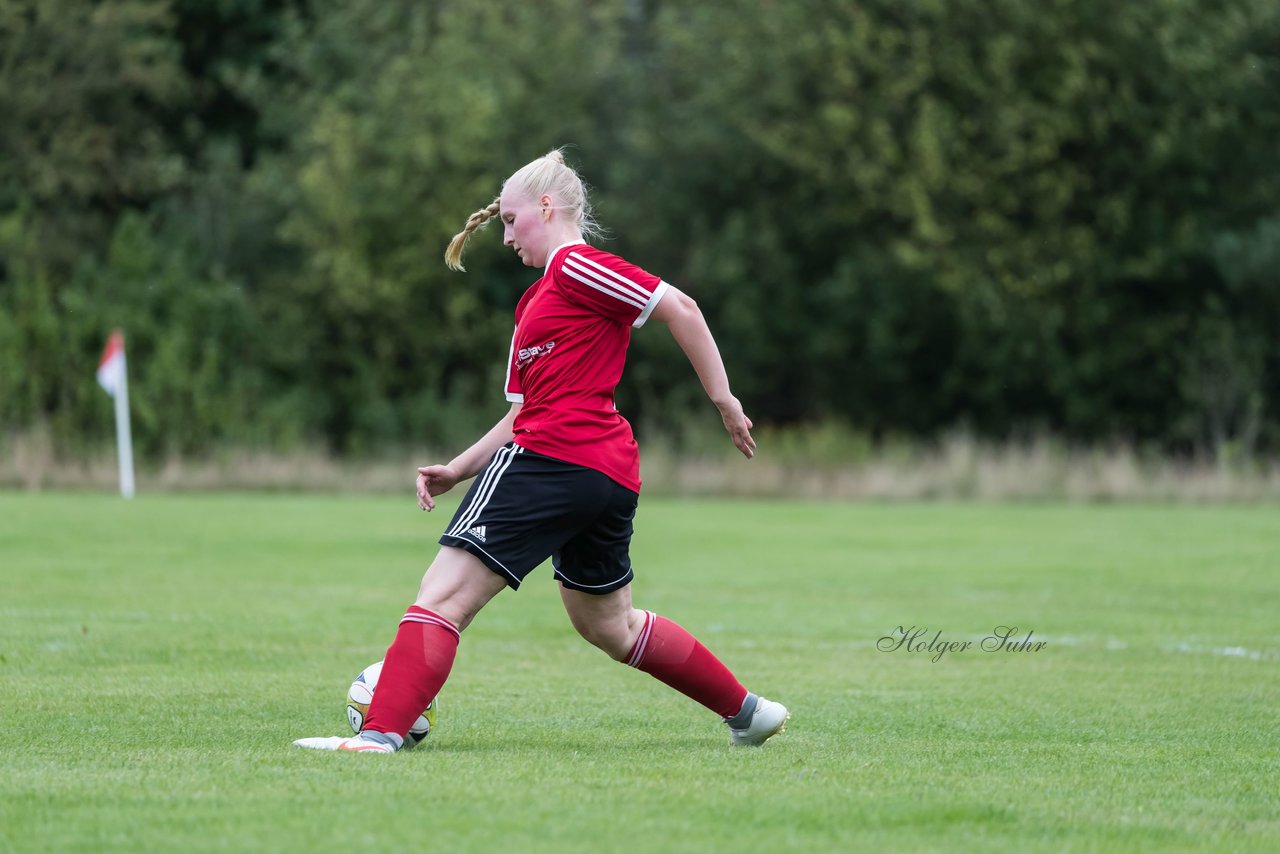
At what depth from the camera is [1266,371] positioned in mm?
37656

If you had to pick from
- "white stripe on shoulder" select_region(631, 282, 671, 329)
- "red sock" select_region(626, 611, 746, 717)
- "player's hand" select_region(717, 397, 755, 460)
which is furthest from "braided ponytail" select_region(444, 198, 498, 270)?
"red sock" select_region(626, 611, 746, 717)

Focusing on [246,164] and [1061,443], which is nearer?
[1061,443]

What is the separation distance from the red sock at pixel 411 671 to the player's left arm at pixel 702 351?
1053 millimetres

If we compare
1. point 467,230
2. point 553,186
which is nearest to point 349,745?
point 467,230

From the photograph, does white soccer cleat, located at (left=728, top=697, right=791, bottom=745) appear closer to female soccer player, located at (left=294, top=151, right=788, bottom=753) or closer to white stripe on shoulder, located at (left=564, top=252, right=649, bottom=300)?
female soccer player, located at (left=294, top=151, right=788, bottom=753)

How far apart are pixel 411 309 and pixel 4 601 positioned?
1148 inches

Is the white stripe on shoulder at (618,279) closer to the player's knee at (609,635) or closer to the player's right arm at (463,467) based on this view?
the player's right arm at (463,467)

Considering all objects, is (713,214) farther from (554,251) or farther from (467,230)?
(554,251)

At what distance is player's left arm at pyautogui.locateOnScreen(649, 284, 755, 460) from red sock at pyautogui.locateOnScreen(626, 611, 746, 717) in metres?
0.76

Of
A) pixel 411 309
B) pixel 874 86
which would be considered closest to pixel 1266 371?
pixel 874 86

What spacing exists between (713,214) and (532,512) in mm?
35316

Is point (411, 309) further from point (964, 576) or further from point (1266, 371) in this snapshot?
point (964, 576)

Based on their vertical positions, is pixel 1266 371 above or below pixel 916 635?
below
